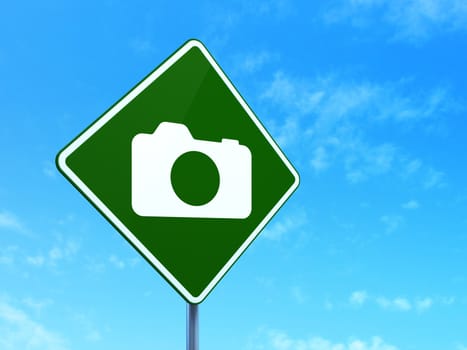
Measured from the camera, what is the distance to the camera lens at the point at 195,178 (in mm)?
2190

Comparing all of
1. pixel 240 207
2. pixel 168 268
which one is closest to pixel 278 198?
pixel 240 207

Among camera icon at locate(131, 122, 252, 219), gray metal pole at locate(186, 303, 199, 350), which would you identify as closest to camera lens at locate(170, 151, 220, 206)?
camera icon at locate(131, 122, 252, 219)

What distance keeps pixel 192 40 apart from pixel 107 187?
2.67ft

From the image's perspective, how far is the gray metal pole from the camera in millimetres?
2162

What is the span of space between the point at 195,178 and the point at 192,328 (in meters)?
0.64

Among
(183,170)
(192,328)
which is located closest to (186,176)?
(183,170)

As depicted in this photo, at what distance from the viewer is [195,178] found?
7.36 ft

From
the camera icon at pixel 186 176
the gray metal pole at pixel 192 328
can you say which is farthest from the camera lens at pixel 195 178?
the gray metal pole at pixel 192 328

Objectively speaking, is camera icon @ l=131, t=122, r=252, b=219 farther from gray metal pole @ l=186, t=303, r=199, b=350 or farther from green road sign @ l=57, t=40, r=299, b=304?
gray metal pole @ l=186, t=303, r=199, b=350

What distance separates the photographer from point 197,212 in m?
2.21

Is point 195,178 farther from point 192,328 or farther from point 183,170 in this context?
point 192,328

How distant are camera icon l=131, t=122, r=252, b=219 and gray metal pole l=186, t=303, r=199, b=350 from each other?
391 millimetres

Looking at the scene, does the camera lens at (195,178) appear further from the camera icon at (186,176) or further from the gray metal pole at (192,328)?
the gray metal pole at (192,328)

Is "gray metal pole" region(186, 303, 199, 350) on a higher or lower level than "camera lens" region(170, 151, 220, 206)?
lower
